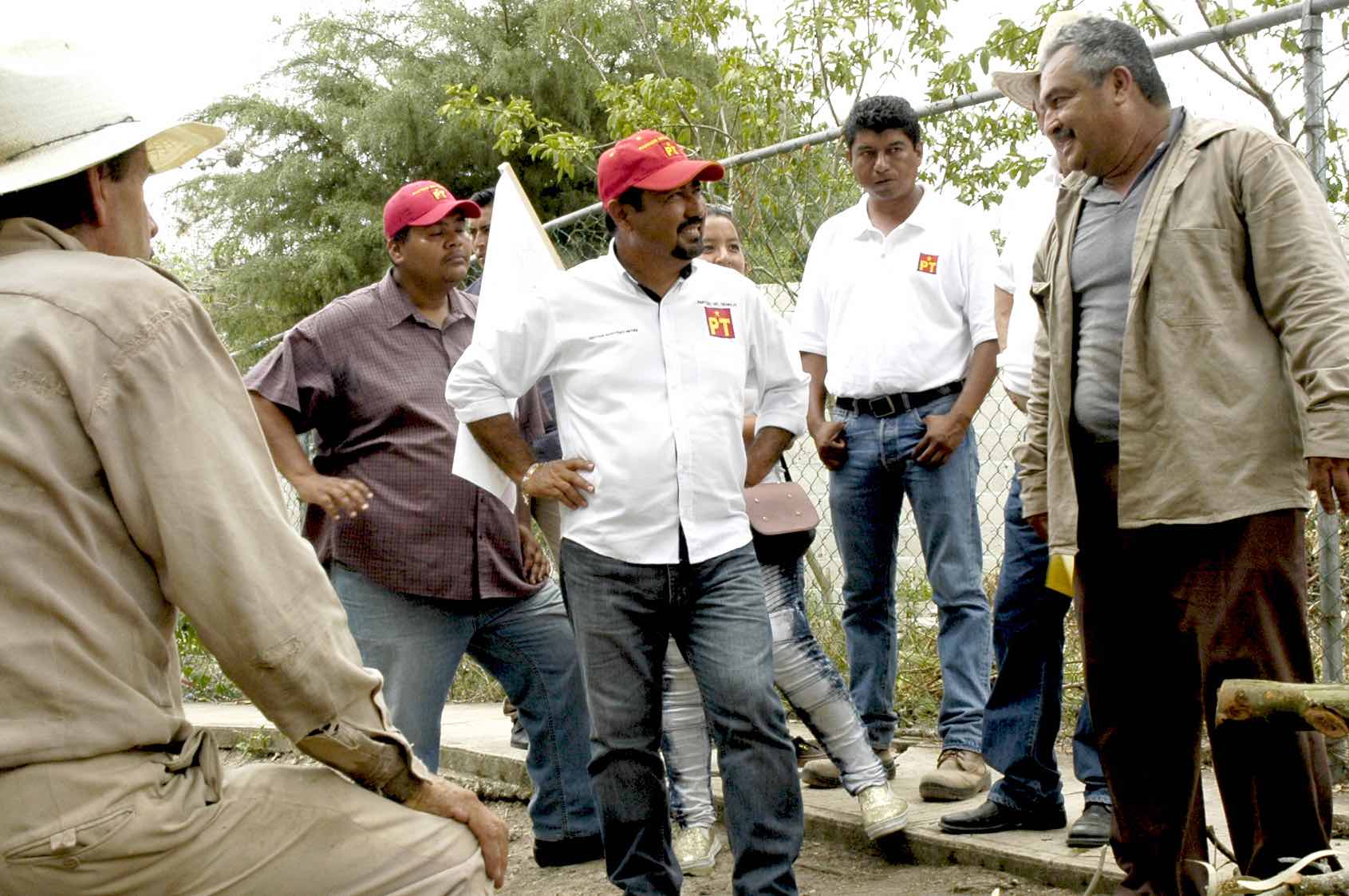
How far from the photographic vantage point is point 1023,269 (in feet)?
16.2

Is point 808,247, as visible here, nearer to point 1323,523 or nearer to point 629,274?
point 629,274

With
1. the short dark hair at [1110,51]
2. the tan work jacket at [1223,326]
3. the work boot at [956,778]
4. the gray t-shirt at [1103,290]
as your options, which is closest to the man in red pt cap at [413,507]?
the work boot at [956,778]

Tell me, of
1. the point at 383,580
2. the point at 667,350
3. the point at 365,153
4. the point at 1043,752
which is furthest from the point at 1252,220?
the point at 365,153

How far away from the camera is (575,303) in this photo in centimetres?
446

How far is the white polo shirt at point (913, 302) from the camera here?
546 cm

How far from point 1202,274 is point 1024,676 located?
5.40 ft

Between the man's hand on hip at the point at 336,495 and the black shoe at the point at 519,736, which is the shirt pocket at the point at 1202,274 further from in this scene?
the black shoe at the point at 519,736

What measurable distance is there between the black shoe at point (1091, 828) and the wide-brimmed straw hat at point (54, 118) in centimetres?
346

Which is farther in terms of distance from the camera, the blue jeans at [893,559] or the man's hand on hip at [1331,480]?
the blue jeans at [893,559]

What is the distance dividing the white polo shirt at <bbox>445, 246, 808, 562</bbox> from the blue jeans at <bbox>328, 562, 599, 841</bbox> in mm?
859

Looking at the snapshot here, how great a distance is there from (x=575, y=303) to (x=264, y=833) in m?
2.45

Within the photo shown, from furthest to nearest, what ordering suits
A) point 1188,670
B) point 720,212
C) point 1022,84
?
point 720,212
point 1022,84
point 1188,670

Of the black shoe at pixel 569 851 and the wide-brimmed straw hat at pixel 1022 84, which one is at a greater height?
the wide-brimmed straw hat at pixel 1022 84

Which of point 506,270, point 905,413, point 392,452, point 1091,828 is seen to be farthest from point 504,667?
point 1091,828
